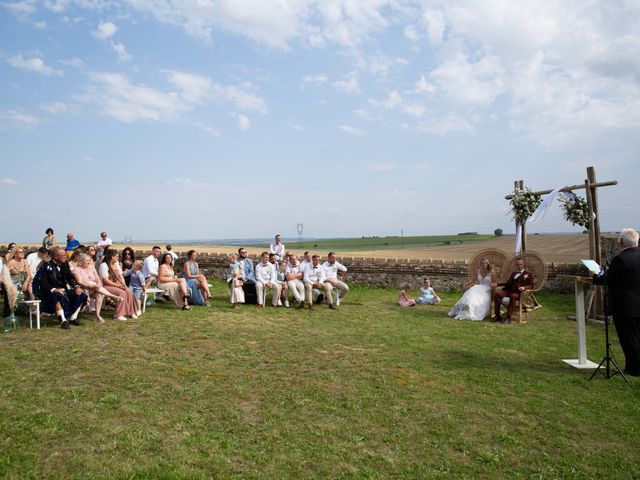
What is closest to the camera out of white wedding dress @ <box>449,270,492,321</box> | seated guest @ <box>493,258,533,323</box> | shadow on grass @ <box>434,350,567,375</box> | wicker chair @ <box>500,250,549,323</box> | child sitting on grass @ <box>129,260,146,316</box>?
shadow on grass @ <box>434,350,567,375</box>

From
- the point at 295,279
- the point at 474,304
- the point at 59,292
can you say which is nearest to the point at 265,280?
the point at 295,279

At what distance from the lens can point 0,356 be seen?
238 inches

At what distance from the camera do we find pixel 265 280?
37.8ft

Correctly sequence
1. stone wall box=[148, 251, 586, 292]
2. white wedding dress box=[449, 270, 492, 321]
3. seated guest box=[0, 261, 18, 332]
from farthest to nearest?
stone wall box=[148, 251, 586, 292]
white wedding dress box=[449, 270, 492, 321]
seated guest box=[0, 261, 18, 332]

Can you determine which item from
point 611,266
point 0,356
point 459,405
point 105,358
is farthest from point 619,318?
point 0,356

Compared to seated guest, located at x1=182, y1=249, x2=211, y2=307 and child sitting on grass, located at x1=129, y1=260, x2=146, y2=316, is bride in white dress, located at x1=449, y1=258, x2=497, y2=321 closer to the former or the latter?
seated guest, located at x1=182, y1=249, x2=211, y2=307

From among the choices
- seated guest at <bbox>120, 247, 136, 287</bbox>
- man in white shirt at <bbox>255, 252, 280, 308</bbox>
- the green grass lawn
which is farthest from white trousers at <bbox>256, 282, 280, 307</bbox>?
the green grass lawn

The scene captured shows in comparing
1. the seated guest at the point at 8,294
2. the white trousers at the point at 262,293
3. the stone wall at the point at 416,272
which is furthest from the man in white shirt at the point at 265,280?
the seated guest at the point at 8,294

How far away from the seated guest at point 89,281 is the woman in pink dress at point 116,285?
180 mm

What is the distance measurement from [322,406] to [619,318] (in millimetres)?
3892

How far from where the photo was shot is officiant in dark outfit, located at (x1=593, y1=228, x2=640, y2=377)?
223 inches

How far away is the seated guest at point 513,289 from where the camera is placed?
31.8 feet

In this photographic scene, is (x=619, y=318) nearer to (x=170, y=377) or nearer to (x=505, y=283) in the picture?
(x=505, y=283)

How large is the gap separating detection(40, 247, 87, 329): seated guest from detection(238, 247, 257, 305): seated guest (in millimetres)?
4004
